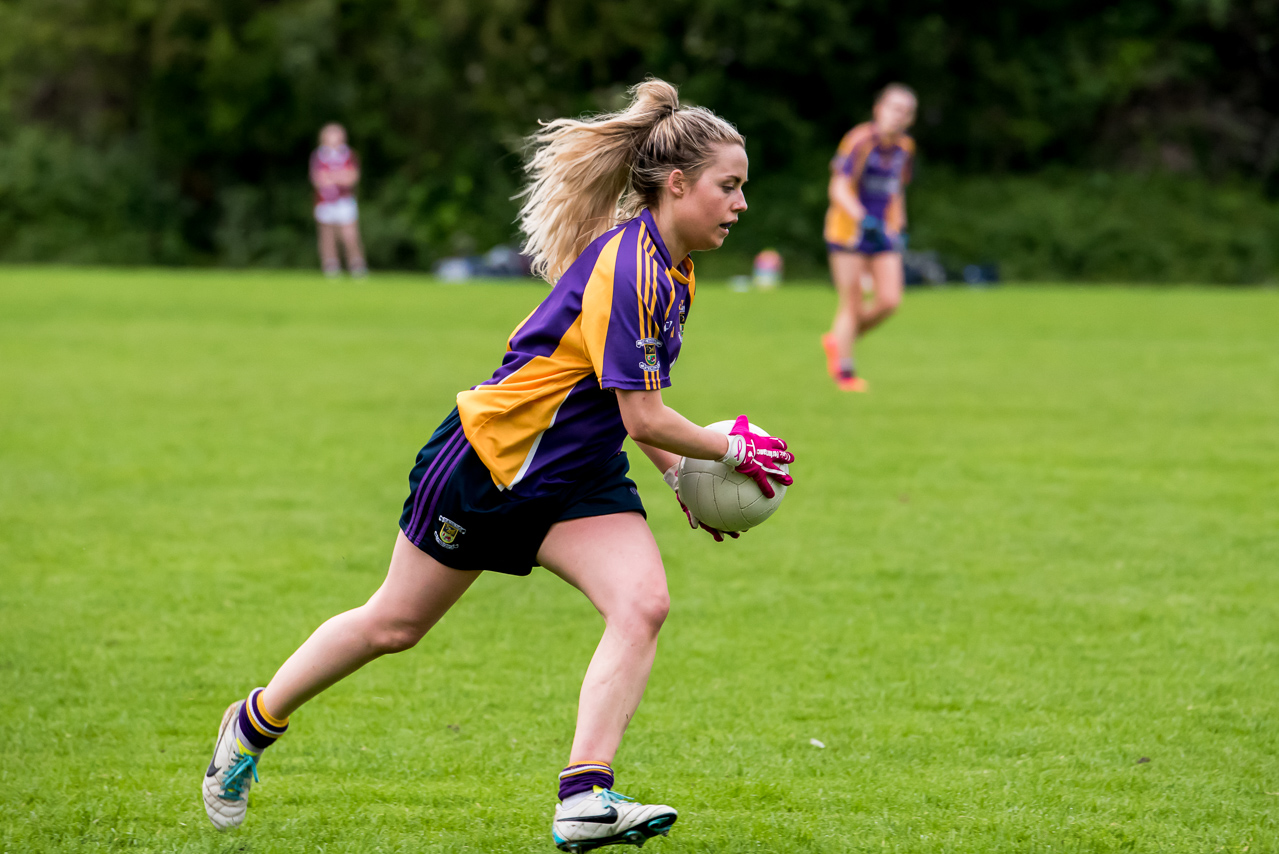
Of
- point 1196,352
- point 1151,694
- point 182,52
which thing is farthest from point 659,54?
point 1151,694

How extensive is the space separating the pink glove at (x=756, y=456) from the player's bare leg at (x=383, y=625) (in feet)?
2.31

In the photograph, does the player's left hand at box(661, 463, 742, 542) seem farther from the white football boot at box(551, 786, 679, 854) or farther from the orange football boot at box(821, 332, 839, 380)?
the orange football boot at box(821, 332, 839, 380)

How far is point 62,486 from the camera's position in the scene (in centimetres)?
801

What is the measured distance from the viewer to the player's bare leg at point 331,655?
141 inches

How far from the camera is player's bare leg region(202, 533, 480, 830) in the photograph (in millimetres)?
3594

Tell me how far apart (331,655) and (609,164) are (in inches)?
Result: 56.0

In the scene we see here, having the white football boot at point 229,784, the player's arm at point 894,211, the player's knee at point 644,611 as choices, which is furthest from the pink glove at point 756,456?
the player's arm at point 894,211

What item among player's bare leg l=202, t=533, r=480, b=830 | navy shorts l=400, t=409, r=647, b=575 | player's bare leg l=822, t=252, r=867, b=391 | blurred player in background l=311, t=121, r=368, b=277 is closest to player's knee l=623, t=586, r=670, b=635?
navy shorts l=400, t=409, r=647, b=575

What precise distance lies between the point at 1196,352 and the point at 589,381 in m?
12.5

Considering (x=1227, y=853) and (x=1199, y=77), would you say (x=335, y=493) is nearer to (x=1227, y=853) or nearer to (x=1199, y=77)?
(x=1227, y=853)

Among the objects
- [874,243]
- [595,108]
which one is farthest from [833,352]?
[595,108]

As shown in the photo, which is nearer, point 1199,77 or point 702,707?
point 702,707

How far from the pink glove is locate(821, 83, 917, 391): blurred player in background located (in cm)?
834

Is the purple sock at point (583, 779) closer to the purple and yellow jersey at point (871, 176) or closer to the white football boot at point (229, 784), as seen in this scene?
the white football boot at point (229, 784)
